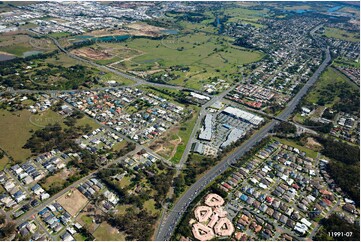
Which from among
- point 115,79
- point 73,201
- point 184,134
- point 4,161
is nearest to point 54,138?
point 4,161

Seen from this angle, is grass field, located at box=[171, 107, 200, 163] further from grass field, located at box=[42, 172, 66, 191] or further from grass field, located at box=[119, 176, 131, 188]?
grass field, located at box=[42, 172, 66, 191]

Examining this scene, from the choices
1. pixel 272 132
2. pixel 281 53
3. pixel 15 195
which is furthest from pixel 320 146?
pixel 281 53

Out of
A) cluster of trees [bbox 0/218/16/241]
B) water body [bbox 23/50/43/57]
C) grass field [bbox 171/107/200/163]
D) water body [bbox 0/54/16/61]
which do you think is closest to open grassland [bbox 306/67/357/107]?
grass field [bbox 171/107/200/163]

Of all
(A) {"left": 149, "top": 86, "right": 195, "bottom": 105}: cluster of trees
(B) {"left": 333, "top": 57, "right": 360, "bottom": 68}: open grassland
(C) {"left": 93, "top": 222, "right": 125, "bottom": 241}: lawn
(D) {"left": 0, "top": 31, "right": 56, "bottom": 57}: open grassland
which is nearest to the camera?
(C) {"left": 93, "top": 222, "right": 125, "bottom": 241}: lawn

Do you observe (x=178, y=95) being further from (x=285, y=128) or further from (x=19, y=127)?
(x=19, y=127)

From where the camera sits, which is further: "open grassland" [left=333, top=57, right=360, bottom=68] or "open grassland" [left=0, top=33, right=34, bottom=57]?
"open grassland" [left=333, top=57, right=360, bottom=68]

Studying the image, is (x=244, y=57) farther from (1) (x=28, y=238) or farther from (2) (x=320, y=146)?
(1) (x=28, y=238)
